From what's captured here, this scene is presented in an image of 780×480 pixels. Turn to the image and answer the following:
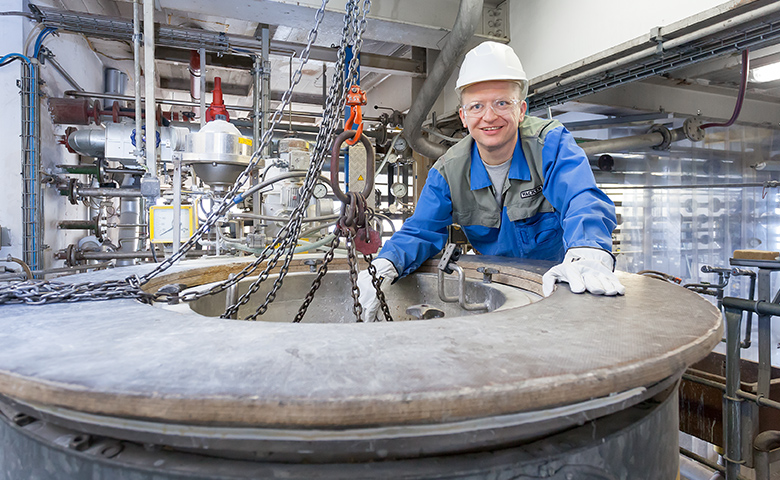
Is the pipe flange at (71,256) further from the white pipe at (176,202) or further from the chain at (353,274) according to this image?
the chain at (353,274)

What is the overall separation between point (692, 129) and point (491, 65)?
3.66 meters

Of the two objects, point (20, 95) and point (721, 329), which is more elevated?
point (20, 95)

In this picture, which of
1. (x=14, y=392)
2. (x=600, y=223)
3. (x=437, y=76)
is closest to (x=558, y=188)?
(x=600, y=223)

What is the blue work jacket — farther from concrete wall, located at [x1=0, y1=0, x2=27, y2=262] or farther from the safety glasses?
concrete wall, located at [x1=0, y1=0, x2=27, y2=262]

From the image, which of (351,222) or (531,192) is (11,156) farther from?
(531,192)

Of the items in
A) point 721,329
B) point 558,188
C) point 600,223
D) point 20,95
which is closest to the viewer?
point 721,329

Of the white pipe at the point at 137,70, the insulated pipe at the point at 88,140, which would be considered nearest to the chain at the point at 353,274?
the white pipe at the point at 137,70

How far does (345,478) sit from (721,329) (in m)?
0.69

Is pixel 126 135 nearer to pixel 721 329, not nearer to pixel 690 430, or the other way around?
pixel 721 329

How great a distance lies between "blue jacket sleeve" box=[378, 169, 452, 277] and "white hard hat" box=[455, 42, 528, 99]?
0.45 meters

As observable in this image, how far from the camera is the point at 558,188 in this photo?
5.31 ft

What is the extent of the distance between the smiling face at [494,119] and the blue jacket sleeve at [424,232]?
0.91 feet

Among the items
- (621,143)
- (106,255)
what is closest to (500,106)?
(621,143)

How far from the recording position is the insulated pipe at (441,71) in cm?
275
